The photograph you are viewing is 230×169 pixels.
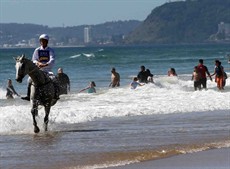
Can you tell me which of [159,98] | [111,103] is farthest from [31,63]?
[159,98]

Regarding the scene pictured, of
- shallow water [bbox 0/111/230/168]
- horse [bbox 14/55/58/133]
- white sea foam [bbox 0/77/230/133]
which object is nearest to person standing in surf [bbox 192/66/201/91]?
white sea foam [bbox 0/77/230/133]

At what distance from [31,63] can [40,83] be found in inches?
19.9

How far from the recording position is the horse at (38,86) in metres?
15.0

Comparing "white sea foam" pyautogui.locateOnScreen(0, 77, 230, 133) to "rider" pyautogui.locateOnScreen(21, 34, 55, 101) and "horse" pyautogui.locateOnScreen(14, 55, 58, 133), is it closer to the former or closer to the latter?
"horse" pyautogui.locateOnScreen(14, 55, 58, 133)

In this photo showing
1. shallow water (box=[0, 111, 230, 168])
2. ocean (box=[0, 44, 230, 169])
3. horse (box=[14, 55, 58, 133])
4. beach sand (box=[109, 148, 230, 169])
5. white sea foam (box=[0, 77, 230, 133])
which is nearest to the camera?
beach sand (box=[109, 148, 230, 169])

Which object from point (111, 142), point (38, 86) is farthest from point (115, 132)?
point (38, 86)

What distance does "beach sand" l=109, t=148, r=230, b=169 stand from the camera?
10375mm

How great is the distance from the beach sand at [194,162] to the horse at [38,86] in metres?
4.54

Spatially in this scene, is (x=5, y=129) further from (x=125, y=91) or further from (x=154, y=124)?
(x=125, y=91)

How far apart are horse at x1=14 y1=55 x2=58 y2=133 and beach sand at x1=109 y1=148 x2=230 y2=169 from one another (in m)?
4.54

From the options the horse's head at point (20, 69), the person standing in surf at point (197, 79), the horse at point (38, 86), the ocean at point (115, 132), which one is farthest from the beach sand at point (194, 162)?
the person standing in surf at point (197, 79)

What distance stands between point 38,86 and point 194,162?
17.9 feet

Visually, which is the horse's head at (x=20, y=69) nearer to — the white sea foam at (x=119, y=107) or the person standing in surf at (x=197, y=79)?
the white sea foam at (x=119, y=107)

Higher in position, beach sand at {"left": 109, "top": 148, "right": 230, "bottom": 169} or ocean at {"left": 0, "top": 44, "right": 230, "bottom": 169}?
beach sand at {"left": 109, "top": 148, "right": 230, "bottom": 169}
